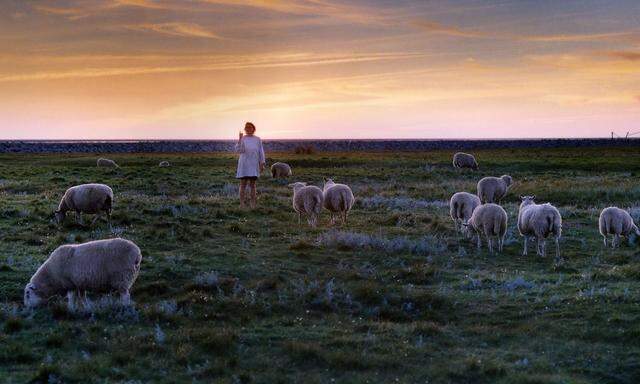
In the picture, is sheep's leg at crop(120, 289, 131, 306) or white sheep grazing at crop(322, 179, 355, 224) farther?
white sheep grazing at crop(322, 179, 355, 224)

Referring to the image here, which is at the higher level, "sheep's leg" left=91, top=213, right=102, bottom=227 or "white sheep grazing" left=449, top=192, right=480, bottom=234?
"white sheep grazing" left=449, top=192, right=480, bottom=234

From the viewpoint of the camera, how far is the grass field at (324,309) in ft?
27.4

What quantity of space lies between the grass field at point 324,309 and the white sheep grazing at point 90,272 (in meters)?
0.30

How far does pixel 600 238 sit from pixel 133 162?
43.2 meters

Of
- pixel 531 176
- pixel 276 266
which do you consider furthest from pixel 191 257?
pixel 531 176

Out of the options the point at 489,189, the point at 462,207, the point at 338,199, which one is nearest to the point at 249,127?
the point at 338,199

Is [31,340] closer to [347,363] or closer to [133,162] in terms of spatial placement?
[347,363]

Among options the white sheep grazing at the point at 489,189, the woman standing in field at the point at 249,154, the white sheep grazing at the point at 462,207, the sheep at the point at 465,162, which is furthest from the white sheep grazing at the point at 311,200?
the sheep at the point at 465,162

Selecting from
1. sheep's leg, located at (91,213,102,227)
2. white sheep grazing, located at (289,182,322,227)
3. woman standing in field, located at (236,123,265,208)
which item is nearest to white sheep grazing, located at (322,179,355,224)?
white sheep grazing, located at (289,182,322,227)

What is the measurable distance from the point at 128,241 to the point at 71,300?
1384mm

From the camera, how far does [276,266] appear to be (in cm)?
1360

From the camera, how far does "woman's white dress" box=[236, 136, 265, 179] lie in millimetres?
21141

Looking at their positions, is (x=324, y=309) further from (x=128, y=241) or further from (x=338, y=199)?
(x=338, y=199)

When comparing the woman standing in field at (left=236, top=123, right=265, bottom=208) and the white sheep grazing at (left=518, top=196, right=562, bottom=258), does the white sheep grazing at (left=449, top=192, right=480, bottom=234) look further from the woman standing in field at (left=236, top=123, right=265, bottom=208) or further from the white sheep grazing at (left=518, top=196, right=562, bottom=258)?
the woman standing in field at (left=236, top=123, right=265, bottom=208)
